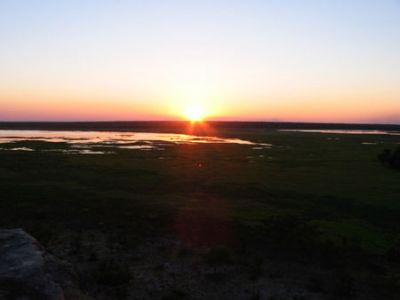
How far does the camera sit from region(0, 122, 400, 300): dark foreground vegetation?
969 centimetres

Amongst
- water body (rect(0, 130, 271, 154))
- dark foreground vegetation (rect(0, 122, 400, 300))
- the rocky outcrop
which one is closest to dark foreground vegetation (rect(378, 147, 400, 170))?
dark foreground vegetation (rect(0, 122, 400, 300))

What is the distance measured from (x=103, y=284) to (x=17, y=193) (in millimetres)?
10597

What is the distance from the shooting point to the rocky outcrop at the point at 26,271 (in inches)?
237

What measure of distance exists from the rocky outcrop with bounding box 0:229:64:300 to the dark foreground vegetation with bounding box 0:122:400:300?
1.29 feet

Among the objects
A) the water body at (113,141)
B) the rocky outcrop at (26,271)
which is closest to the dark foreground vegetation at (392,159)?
the water body at (113,141)

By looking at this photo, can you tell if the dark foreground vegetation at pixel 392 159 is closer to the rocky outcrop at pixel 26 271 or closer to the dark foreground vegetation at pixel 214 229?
the dark foreground vegetation at pixel 214 229

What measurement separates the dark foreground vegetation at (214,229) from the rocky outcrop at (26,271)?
393mm

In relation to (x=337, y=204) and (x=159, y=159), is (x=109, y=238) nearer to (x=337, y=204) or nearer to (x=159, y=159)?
(x=337, y=204)

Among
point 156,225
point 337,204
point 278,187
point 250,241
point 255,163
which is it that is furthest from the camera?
point 255,163

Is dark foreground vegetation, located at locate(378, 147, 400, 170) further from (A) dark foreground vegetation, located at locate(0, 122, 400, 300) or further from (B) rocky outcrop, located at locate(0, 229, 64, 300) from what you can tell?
(B) rocky outcrop, located at locate(0, 229, 64, 300)

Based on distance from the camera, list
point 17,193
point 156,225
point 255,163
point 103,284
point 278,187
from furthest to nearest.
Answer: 1. point 255,163
2. point 278,187
3. point 17,193
4. point 156,225
5. point 103,284

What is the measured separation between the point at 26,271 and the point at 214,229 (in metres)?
7.76

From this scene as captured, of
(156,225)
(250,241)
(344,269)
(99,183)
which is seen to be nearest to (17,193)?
(99,183)

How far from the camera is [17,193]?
18766mm
